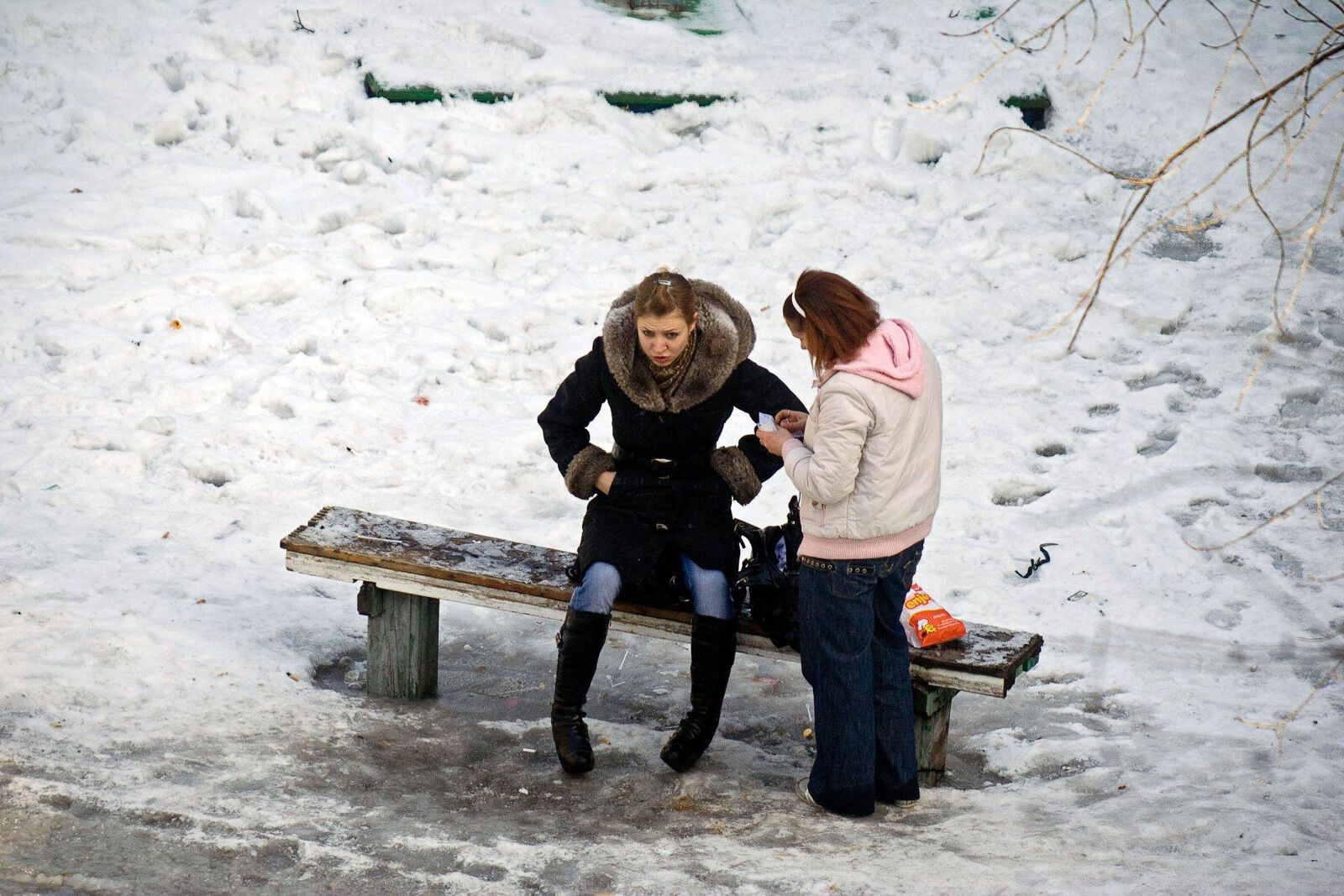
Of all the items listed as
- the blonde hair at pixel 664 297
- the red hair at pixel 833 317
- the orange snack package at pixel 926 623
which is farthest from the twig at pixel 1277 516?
the blonde hair at pixel 664 297

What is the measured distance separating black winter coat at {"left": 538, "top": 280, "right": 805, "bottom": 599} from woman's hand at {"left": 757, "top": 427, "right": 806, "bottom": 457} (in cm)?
24

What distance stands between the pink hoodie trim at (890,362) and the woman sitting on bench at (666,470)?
0.59 metres

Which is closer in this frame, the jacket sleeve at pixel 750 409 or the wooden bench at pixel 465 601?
the wooden bench at pixel 465 601

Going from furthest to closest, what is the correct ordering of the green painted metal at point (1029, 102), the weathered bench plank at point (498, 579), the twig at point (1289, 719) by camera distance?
the green painted metal at point (1029, 102), the weathered bench plank at point (498, 579), the twig at point (1289, 719)

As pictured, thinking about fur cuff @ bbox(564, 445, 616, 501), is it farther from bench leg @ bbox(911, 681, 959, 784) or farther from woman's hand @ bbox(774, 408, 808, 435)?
bench leg @ bbox(911, 681, 959, 784)

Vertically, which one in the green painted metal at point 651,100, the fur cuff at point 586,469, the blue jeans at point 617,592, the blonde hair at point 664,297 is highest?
the blonde hair at point 664,297

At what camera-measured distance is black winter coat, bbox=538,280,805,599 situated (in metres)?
4.45

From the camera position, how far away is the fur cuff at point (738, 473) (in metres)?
4.52

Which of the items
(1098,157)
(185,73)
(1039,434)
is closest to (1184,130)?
(1098,157)

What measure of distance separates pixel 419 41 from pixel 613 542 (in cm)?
654

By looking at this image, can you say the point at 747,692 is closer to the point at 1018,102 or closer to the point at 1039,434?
the point at 1039,434

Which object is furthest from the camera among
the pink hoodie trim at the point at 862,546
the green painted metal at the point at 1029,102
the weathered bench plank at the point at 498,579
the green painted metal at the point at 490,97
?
the green painted metal at the point at 1029,102

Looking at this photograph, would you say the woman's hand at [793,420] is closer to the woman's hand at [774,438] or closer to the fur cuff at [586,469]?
the woman's hand at [774,438]

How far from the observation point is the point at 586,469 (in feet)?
14.8
